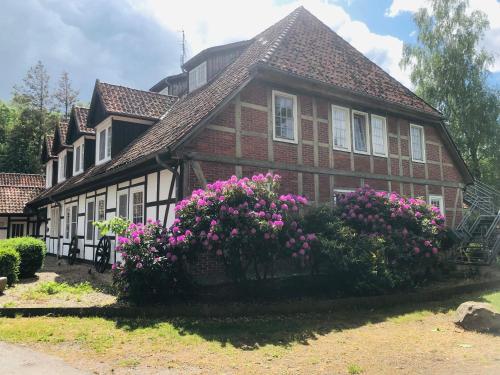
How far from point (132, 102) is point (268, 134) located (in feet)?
22.4

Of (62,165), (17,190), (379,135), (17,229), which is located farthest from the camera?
(17,190)

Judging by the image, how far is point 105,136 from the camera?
16.0 metres

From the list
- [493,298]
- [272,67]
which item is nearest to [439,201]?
[493,298]

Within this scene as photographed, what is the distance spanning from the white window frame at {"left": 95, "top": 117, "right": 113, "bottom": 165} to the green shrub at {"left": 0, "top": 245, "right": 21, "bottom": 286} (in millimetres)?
5320

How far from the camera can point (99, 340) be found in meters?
6.49

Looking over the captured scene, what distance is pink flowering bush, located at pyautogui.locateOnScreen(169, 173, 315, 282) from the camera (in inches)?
325

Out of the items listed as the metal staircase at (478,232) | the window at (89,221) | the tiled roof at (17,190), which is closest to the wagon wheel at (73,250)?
the window at (89,221)

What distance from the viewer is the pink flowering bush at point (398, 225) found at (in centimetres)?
1074

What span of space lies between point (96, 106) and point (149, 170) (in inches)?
244

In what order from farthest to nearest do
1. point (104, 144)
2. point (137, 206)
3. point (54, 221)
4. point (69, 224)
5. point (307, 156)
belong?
point (54, 221)
point (69, 224)
point (104, 144)
point (137, 206)
point (307, 156)

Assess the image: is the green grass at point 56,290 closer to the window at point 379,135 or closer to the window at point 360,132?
the window at point 360,132

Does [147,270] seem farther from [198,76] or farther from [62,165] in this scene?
[62,165]

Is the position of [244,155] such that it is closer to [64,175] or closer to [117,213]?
[117,213]

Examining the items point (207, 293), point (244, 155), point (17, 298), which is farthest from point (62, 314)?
point (244, 155)
